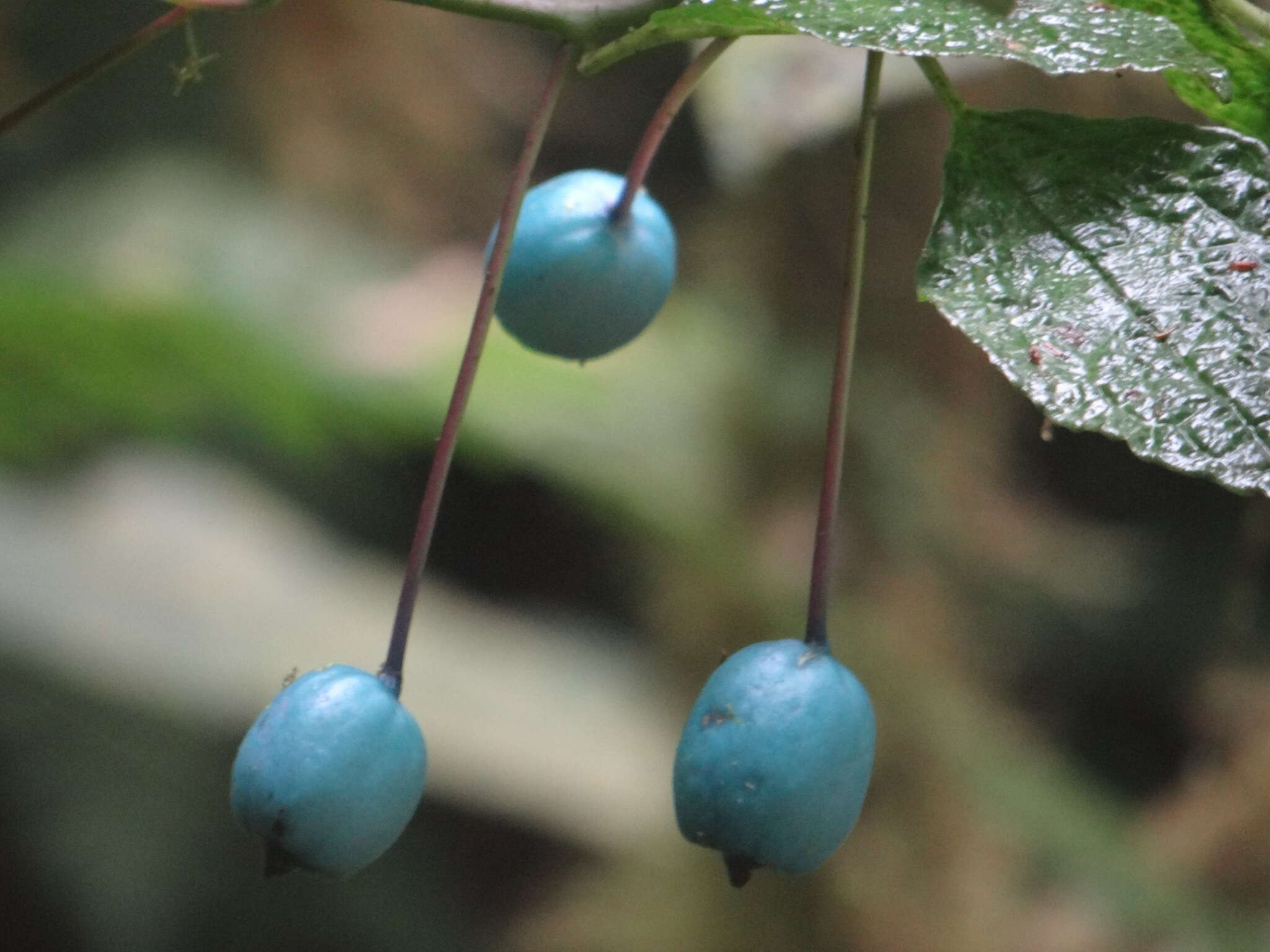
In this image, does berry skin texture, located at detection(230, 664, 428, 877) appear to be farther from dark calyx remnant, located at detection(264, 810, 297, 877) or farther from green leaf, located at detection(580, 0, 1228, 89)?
green leaf, located at detection(580, 0, 1228, 89)

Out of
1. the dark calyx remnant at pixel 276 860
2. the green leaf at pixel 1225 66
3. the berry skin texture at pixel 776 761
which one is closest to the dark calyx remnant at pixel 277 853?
the dark calyx remnant at pixel 276 860

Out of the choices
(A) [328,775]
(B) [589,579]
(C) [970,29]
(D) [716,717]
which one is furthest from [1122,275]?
(B) [589,579]

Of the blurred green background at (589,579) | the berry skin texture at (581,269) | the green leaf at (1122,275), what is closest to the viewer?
the green leaf at (1122,275)

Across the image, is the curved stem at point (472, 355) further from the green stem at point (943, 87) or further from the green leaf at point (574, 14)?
the green stem at point (943, 87)

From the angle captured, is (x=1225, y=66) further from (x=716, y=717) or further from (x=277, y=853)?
(x=277, y=853)

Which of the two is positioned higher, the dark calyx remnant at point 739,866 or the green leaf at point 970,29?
the green leaf at point 970,29

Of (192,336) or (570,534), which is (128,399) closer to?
(192,336)
